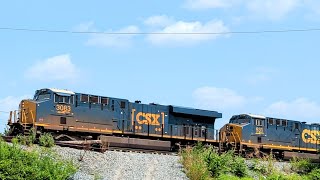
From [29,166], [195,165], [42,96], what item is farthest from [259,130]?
[29,166]

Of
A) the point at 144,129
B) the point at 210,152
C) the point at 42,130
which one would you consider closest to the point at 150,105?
the point at 144,129

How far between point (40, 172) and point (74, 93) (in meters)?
10.4

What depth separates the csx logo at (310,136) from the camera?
3193cm

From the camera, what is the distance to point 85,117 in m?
24.0

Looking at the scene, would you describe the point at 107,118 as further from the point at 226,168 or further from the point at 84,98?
the point at 226,168

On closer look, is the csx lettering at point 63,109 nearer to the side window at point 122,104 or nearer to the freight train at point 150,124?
the freight train at point 150,124

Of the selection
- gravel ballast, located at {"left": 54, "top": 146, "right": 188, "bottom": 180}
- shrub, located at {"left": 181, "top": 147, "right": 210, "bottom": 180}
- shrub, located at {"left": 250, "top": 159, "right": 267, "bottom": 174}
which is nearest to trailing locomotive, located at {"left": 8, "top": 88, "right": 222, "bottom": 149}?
gravel ballast, located at {"left": 54, "top": 146, "right": 188, "bottom": 180}

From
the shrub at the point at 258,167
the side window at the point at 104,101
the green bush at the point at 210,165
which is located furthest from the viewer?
the side window at the point at 104,101

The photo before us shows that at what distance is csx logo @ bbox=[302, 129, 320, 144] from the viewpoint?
31.9 metres

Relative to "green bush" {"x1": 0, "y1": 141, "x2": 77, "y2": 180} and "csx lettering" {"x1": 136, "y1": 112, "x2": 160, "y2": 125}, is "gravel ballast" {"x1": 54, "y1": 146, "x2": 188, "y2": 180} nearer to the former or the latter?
"green bush" {"x1": 0, "y1": 141, "x2": 77, "y2": 180}

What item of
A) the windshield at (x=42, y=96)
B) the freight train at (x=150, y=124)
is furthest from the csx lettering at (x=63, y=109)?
the windshield at (x=42, y=96)

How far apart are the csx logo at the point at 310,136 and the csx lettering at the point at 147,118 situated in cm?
1040

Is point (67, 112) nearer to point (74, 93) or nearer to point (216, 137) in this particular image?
point (74, 93)

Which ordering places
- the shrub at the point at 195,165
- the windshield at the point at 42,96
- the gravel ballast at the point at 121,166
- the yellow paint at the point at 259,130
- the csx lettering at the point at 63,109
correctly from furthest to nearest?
1. the yellow paint at the point at 259,130
2. the windshield at the point at 42,96
3. the csx lettering at the point at 63,109
4. the shrub at the point at 195,165
5. the gravel ballast at the point at 121,166
